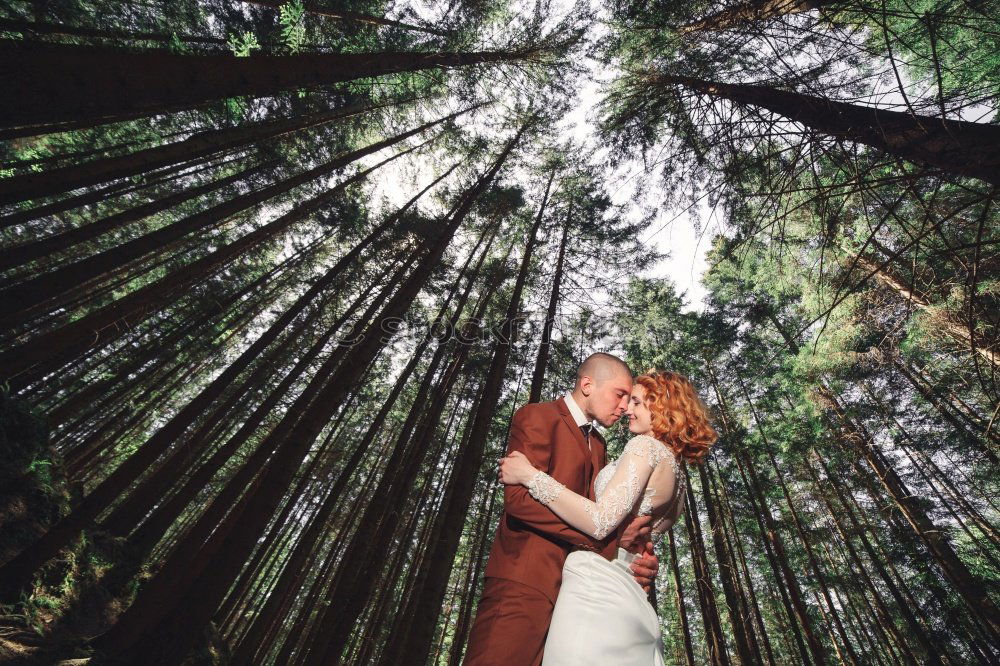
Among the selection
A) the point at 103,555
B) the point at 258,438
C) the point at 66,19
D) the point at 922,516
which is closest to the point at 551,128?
the point at 66,19

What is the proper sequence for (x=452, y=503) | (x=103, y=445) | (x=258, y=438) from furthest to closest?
(x=258, y=438), (x=103, y=445), (x=452, y=503)

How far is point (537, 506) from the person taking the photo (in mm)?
2006

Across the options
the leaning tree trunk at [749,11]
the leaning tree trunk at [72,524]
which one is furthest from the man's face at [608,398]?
the leaning tree trunk at [72,524]

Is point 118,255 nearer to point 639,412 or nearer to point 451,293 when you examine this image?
point 451,293

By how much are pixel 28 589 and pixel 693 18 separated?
393 inches

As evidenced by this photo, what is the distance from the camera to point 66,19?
7176mm

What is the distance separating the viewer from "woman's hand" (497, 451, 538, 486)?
2012mm

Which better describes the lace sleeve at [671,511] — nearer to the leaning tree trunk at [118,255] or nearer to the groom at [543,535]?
the groom at [543,535]

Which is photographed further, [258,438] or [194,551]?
[258,438]

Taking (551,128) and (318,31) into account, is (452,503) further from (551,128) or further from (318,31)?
(551,128)

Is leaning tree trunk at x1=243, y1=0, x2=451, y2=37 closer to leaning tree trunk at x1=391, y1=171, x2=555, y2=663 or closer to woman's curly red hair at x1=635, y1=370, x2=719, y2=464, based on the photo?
leaning tree trunk at x1=391, y1=171, x2=555, y2=663

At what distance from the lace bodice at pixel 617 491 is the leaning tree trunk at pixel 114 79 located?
3.78m

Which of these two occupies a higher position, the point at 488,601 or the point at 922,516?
the point at 922,516

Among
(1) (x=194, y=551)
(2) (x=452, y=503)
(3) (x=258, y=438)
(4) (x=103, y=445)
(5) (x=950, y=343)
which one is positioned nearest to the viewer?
(1) (x=194, y=551)
